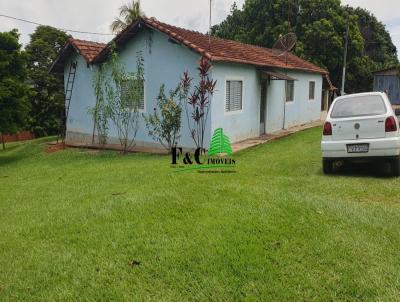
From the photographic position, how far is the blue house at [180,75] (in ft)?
39.7

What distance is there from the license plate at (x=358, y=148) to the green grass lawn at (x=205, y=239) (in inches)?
21.1

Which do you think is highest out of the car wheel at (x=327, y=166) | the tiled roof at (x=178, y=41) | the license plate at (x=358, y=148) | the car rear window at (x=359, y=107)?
the tiled roof at (x=178, y=41)

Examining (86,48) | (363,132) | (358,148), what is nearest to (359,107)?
(363,132)

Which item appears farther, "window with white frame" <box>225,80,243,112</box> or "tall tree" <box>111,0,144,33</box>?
"tall tree" <box>111,0,144,33</box>

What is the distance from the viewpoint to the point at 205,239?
4.35 m

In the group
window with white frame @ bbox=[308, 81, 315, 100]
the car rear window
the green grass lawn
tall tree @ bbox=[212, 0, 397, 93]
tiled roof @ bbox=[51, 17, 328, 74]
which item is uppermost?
tall tree @ bbox=[212, 0, 397, 93]

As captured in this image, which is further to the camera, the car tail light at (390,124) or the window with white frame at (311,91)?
the window with white frame at (311,91)

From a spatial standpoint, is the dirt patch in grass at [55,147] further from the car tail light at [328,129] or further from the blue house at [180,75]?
the car tail light at [328,129]

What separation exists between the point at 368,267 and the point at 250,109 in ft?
35.7

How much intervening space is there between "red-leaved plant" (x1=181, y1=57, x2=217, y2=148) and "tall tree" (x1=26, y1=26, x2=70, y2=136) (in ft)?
47.5

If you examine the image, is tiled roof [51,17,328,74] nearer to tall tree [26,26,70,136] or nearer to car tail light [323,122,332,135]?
car tail light [323,122,332,135]

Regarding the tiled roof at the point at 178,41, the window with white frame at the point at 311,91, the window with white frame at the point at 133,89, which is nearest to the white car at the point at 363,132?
the tiled roof at the point at 178,41

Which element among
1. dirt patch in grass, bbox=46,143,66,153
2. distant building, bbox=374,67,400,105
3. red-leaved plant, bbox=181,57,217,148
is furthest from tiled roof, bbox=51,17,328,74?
distant building, bbox=374,67,400,105

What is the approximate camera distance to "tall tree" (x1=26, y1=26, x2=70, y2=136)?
80.9 feet
